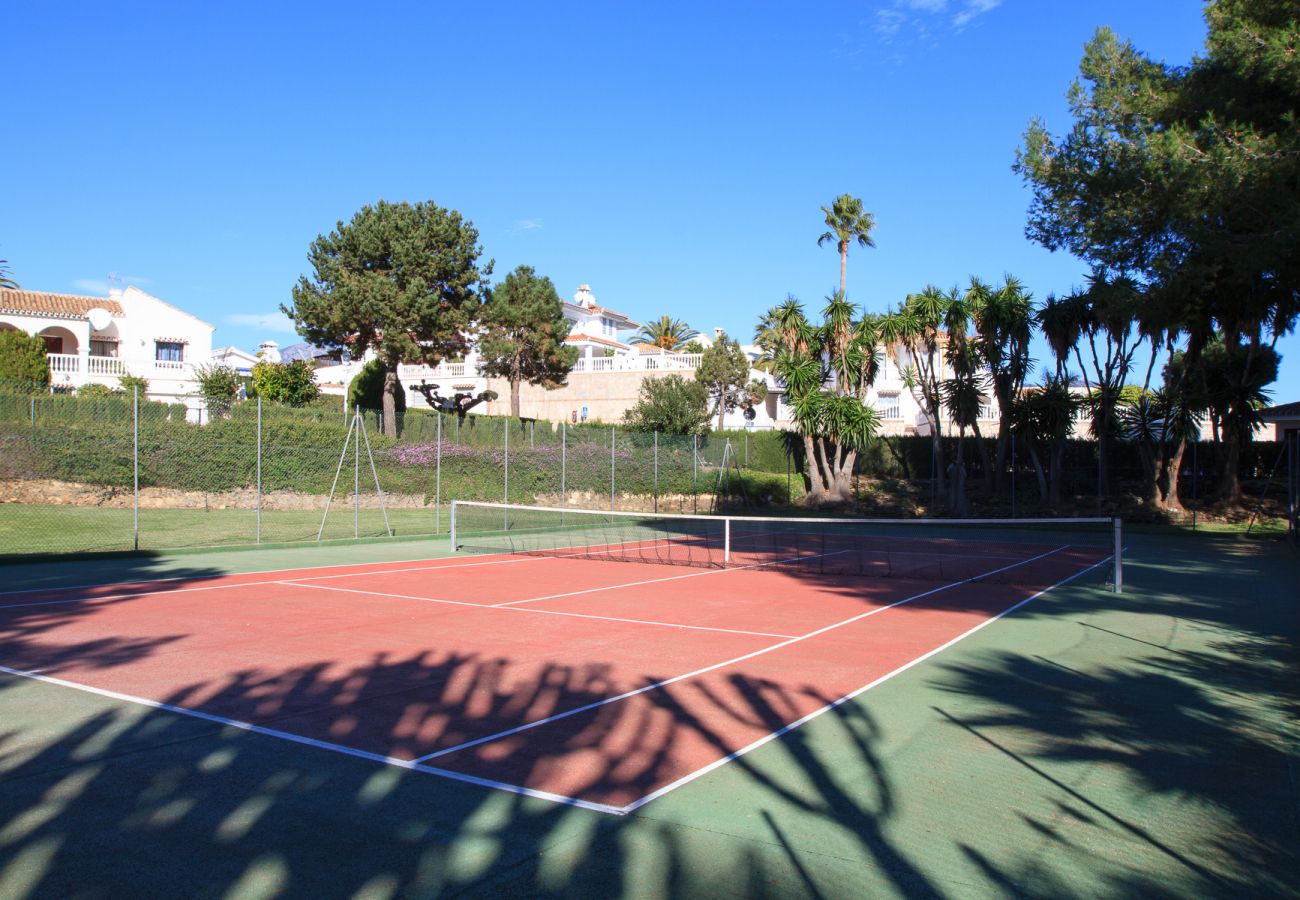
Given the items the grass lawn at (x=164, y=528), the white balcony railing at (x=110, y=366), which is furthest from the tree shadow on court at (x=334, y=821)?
the white balcony railing at (x=110, y=366)

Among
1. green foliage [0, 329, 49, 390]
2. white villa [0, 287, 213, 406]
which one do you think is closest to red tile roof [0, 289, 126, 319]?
white villa [0, 287, 213, 406]

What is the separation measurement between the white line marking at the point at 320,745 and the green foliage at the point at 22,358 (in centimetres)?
3016

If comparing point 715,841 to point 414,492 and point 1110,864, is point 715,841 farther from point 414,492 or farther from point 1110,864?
point 414,492

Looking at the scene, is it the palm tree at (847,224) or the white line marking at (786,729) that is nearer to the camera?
the white line marking at (786,729)

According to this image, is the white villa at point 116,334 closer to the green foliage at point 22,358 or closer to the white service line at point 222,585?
the green foliage at point 22,358

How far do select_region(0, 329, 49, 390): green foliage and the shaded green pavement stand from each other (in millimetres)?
30854

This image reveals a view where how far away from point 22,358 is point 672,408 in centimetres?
2571

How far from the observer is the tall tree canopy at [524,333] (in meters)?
43.1

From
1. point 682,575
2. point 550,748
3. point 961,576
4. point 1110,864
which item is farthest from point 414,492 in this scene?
point 1110,864

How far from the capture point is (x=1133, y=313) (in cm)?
1895

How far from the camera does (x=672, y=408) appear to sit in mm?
44812

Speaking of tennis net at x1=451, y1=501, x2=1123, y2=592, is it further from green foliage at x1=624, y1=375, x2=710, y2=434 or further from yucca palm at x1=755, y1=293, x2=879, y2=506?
green foliage at x1=624, y1=375, x2=710, y2=434

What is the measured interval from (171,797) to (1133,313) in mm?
18800

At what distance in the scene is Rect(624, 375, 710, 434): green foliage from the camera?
44906 mm
